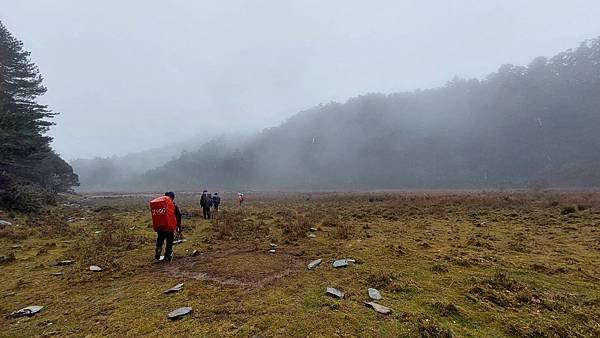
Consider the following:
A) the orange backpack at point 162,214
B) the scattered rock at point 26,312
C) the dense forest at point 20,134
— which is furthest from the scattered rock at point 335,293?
the dense forest at point 20,134

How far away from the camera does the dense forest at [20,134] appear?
88.6 ft

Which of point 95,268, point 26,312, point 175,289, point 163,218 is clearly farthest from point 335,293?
point 95,268

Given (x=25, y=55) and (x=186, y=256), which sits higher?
(x=25, y=55)

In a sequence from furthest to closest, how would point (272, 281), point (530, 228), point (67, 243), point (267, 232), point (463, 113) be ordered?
point (463, 113)
point (530, 228)
point (267, 232)
point (67, 243)
point (272, 281)

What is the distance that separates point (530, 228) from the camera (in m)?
19.3

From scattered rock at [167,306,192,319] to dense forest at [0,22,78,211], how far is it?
26200mm

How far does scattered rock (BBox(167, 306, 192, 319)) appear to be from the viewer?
6918 mm

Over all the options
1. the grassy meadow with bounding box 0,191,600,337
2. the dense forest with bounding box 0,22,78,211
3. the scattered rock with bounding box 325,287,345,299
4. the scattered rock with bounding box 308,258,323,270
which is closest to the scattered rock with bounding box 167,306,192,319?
the grassy meadow with bounding box 0,191,600,337

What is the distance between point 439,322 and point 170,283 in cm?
678

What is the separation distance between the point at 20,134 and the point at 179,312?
112 feet

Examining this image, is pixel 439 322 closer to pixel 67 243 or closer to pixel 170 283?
pixel 170 283

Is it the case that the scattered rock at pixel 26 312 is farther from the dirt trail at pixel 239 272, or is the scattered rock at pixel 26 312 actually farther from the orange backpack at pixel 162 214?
the orange backpack at pixel 162 214

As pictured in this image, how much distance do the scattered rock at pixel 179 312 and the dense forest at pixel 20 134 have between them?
26200 mm

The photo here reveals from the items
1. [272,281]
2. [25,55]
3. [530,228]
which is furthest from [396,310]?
[25,55]
